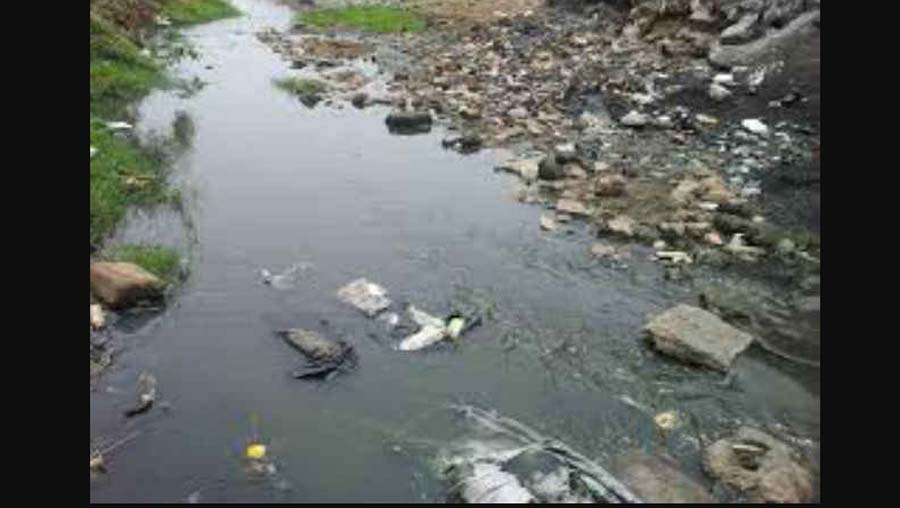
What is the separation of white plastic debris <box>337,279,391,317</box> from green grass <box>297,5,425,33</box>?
14.6 meters

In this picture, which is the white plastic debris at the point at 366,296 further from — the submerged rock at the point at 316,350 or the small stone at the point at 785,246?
the small stone at the point at 785,246

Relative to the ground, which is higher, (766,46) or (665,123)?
(766,46)

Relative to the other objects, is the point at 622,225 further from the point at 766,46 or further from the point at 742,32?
the point at 742,32

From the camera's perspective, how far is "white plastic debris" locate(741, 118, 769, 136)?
11469mm

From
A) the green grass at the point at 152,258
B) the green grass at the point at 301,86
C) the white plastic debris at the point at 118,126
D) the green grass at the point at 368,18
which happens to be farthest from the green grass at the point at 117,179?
the green grass at the point at 368,18

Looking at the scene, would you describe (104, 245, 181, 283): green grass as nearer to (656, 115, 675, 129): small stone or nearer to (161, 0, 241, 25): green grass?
(656, 115, 675, 129): small stone

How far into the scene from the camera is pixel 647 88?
13.6 meters

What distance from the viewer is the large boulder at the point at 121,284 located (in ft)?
24.1

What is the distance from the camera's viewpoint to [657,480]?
5469 millimetres

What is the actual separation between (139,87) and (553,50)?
24.0 feet

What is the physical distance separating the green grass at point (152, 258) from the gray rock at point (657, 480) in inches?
172

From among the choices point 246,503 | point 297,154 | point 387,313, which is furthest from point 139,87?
point 246,503

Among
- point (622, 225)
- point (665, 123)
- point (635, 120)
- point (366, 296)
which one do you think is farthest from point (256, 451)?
point (665, 123)

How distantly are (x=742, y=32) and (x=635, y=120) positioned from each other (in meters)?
3.78
